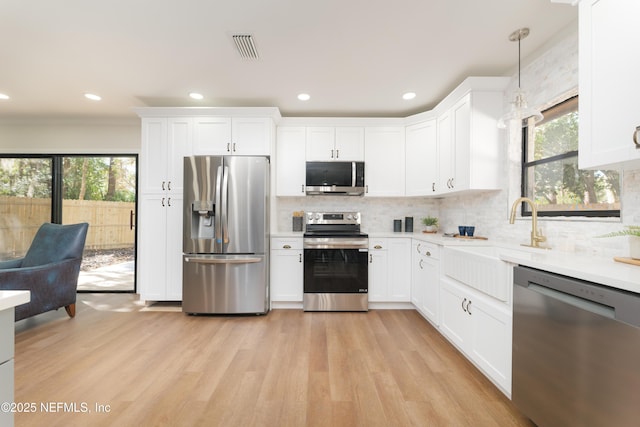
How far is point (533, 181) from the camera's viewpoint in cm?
246

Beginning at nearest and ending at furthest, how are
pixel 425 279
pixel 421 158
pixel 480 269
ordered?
pixel 480 269 < pixel 425 279 < pixel 421 158

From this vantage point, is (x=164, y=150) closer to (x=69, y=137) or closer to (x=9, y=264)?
(x=69, y=137)

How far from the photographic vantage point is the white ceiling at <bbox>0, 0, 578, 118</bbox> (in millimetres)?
1855

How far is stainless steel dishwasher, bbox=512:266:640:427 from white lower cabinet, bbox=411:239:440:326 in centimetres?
117

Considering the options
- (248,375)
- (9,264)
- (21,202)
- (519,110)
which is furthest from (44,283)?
(519,110)

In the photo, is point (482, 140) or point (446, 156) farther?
point (446, 156)

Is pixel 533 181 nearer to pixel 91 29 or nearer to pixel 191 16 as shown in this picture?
pixel 191 16

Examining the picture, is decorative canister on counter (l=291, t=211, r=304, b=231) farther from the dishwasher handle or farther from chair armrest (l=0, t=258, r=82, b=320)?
the dishwasher handle

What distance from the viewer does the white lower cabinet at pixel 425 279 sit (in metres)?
2.71

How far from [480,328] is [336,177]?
2.26m

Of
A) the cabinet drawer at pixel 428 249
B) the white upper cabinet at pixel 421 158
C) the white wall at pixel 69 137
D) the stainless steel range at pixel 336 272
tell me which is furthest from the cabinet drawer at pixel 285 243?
the white wall at pixel 69 137

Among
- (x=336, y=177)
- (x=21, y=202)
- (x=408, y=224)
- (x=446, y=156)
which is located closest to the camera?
(x=446, y=156)

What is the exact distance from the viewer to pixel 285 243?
11.0ft

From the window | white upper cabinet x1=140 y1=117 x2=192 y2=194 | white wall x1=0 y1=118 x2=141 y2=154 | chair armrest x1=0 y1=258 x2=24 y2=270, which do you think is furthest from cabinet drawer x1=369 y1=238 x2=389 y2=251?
chair armrest x1=0 y1=258 x2=24 y2=270
